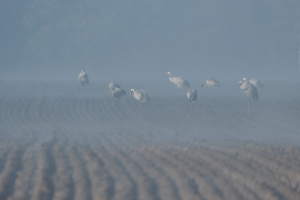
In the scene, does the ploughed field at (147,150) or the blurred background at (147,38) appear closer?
the ploughed field at (147,150)

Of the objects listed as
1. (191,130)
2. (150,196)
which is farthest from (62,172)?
(191,130)

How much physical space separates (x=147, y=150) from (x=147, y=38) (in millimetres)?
53575

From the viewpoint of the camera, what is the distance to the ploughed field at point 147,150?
480 centimetres

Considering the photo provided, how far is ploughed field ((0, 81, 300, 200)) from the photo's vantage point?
4805mm

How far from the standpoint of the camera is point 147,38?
5906 cm

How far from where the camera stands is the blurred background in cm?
4825

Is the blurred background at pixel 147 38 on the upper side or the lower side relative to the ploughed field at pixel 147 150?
upper

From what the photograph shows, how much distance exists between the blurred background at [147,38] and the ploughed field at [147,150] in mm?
29897

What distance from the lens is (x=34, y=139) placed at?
8.41 m

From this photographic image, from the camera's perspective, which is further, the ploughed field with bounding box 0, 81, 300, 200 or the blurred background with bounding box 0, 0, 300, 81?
the blurred background with bounding box 0, 0, 300, 81

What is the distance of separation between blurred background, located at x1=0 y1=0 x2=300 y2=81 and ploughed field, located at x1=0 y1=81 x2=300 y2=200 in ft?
98.1

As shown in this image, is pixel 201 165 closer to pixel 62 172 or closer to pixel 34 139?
pixel 62 172

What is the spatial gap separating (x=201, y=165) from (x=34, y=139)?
4857 millimetres

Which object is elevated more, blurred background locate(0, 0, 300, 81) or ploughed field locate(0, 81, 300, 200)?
blurred background locate(0, 0, 300, 81)
